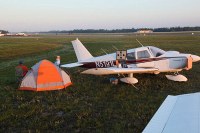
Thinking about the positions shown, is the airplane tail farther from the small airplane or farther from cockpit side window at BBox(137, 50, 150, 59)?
cockpit side window at BBox(137, 50, 150, 59)

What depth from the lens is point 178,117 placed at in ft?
8.14

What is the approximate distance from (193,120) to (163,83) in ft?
35.0

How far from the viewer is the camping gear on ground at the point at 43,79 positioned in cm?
1148

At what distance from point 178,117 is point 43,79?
9621mm

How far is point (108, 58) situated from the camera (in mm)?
13938

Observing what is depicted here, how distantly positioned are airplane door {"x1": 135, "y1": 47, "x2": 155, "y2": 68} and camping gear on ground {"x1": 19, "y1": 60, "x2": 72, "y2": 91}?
384cm

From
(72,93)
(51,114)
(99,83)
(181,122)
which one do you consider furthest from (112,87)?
(181,122)

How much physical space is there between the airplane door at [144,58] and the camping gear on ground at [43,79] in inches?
151

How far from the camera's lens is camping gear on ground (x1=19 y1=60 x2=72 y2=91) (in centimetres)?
1148

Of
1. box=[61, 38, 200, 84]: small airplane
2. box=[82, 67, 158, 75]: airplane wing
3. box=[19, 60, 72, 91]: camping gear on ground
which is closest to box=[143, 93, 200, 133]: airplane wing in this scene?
box=[82, 67, 158, 75]: airplane wing

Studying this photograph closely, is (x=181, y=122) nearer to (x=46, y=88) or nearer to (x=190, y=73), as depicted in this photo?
(x=46, y=88)

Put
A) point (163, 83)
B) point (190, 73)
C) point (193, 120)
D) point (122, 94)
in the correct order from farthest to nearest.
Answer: point (190, 73) < point (163, 83) < point (122, 94) < point (193, 120)

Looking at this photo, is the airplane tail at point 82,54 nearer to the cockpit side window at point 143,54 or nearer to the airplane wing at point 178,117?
the cockpit side window at point 143,54

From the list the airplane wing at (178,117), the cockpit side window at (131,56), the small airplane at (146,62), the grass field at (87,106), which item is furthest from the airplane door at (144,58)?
the airplane wing at (178,117)
